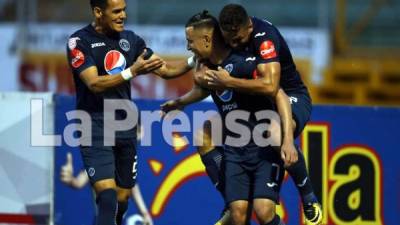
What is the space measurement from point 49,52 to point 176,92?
95.6 inches

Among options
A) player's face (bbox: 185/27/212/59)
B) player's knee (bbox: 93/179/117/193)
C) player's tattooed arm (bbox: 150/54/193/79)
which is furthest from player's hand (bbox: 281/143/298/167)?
player's knee (bbox: 93/179/117/193)

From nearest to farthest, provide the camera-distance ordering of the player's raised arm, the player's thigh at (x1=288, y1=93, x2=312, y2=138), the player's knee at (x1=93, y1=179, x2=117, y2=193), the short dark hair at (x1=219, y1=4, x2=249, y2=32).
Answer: the short dark hair at (x1=219, y1=4, x2=249, y2=32)
the player's knee at (x1=93, y1=179, x2=117, y2=193)
the player's thigh at (x1=288, y1=93, x2=312, y2=138)
the player's raised arm

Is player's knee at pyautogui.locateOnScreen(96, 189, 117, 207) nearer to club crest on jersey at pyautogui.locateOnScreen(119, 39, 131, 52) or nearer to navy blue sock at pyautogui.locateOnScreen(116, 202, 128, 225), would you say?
navy blue sock at pyautogui.locateOnScreen(116, 202, 128, 225)

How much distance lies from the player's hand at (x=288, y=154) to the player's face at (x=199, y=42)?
0.98 m

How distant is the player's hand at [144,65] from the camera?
852 centimetres

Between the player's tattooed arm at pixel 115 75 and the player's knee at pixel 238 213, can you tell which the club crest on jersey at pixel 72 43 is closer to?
the player's tattooed arm at pixel 115 75

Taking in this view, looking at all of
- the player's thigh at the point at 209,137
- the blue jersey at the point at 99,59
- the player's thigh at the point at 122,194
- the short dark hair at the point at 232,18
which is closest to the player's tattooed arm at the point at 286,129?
the short dark hair at the point at 232,18

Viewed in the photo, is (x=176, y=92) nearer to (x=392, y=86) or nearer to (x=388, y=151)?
(x=392, y=86)

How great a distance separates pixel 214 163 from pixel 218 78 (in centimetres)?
119

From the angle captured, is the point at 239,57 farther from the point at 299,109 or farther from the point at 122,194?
the point at 122,194

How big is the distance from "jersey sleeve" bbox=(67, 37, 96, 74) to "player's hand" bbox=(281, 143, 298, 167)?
5.60 ft

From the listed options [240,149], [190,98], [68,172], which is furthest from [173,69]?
[68,172]

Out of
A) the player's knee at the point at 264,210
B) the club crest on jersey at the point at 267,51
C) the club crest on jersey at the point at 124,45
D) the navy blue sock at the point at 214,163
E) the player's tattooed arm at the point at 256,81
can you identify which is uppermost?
the club crest on jersey at the point at 124,45

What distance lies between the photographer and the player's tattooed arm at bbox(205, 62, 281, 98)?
8273 millimetres
